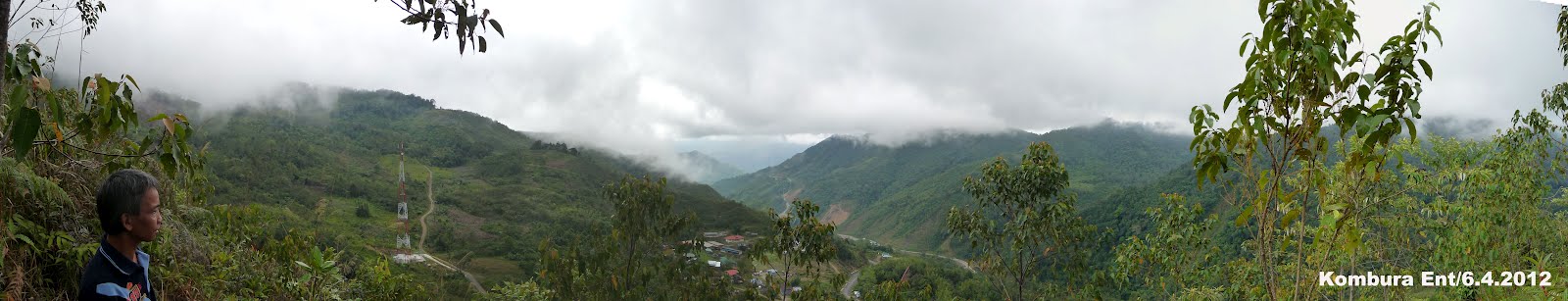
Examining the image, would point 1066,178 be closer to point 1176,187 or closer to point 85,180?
point 85,180

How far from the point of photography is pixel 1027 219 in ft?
20.9

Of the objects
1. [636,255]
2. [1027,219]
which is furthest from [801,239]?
[1027,219]

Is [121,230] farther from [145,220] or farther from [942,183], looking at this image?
[942,183]

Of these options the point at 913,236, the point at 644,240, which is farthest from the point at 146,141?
the point at 913,236

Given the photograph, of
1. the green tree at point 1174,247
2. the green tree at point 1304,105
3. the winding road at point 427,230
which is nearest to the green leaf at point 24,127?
the green tree at point 1304,105

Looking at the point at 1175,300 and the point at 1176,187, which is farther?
the point at 1176,187

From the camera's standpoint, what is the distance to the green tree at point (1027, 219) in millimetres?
6410

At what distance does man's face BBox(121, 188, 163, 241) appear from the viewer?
2.01 m

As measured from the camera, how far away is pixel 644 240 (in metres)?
7.18

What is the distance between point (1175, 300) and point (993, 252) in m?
2.21

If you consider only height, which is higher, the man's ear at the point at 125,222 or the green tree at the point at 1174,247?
the man's ear at the point at 125,222

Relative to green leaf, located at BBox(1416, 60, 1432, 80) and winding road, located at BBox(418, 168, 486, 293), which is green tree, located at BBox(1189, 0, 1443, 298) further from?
winding road, located at BBox(418, 168, 486, 293)

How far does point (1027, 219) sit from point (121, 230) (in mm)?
6161

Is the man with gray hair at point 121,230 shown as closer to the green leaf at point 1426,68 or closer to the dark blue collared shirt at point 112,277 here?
the dark blue collared shirt at point 112,277
